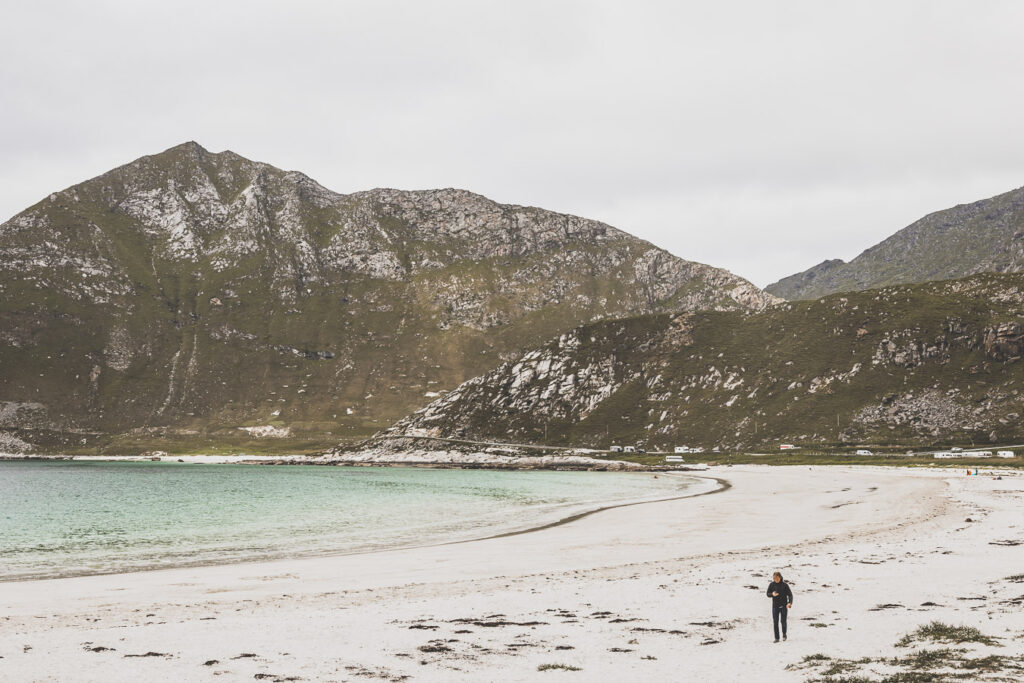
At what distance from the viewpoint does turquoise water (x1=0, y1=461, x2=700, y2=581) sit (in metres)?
43.8

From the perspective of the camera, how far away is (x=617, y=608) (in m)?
25.4

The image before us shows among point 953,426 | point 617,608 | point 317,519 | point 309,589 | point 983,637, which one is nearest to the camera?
point 983,637

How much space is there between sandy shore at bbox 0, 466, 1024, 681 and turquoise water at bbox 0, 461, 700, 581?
272 inches

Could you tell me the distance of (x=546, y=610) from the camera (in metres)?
25.5

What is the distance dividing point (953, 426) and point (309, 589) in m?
176

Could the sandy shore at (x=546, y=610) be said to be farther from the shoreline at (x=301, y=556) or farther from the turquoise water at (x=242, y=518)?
the turquoise water at (x=242, y=518)

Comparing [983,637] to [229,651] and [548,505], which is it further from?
[548,505]

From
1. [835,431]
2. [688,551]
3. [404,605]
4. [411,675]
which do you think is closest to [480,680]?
[411,675]

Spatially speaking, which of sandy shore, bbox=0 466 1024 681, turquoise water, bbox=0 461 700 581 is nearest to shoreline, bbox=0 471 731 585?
turquoise water, bbox=0 461 700 581

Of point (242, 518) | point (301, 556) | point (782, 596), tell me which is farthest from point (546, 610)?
point (242, 518)

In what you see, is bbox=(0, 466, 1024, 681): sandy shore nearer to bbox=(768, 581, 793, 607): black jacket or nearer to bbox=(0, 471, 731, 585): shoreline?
bbox=(768, 581, 793, 607): black jacket

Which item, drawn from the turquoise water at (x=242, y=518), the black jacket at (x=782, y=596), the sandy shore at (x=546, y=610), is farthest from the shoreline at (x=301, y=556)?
the black jacket at (x=782, y=596)

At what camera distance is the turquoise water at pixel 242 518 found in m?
43.8

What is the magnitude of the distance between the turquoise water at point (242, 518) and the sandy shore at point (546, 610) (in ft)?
22.7
